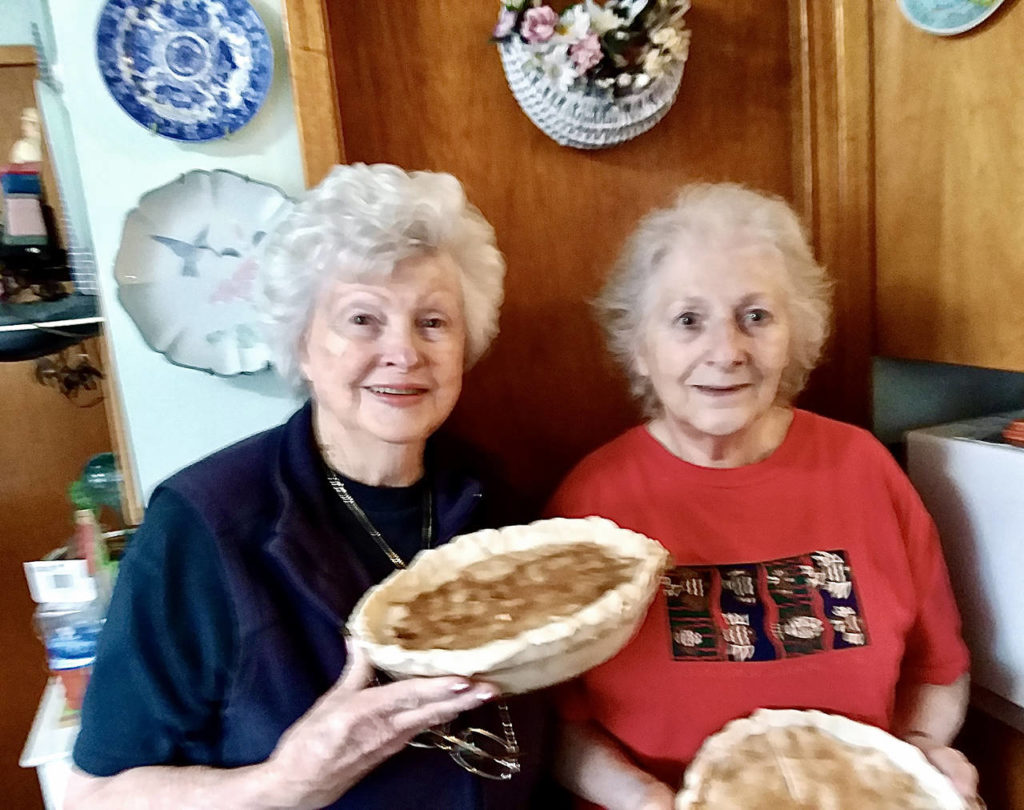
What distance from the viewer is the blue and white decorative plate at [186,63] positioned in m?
1.06

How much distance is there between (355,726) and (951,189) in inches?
50.3

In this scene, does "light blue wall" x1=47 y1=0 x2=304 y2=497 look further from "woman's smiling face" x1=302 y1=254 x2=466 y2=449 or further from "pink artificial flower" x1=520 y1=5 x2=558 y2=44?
"pink artificial flower" x1=520 y1=5 x2=558 y2=44

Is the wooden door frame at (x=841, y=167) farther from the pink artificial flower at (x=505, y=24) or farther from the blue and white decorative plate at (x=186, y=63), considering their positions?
the blue and white decorative plate at (x=186, y=63)

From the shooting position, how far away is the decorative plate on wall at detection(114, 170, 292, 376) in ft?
3.61

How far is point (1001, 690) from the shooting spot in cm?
129

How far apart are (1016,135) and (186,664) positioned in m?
1.41

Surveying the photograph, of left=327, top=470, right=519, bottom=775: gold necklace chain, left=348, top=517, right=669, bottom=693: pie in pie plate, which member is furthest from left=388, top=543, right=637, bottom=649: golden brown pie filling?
left=327, top=470, right=519, bottom=775: gold necklace chain

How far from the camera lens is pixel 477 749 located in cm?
88

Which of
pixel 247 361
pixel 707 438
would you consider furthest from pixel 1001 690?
pixel 247 361

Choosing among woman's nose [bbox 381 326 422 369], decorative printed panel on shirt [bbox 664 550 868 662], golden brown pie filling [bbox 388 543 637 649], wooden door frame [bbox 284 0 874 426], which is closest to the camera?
golden brown pie filling [bbox 388 543 637 649]

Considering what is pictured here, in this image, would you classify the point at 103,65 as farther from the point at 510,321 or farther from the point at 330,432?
the point at 510,321

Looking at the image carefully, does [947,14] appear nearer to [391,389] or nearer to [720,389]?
[720,389]

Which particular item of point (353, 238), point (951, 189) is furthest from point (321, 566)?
point (951, 189)

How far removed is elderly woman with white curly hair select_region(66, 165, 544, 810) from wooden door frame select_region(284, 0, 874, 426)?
86cm
